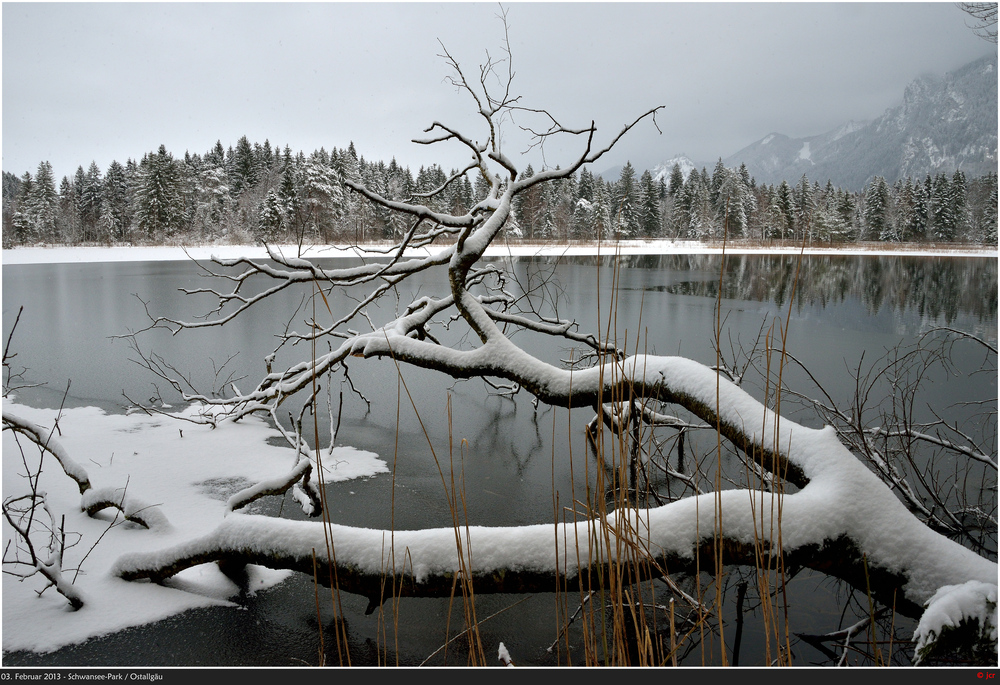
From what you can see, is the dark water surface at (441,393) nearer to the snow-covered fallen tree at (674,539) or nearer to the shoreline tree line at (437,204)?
the snow-covered fallen tree at (674,539)

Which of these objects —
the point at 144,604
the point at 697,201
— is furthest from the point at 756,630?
the point at 697,201

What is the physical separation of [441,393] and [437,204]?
23.7 metres

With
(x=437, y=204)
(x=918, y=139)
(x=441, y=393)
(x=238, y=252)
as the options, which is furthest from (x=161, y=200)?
(x=918, y=139)

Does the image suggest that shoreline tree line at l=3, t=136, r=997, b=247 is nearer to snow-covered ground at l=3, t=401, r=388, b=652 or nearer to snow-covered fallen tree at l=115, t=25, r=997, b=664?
snow-covered ground at l=3, t=401, r=388, b=652

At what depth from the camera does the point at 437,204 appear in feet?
93.5

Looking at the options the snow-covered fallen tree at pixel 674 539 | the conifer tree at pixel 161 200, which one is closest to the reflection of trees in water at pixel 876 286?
the snow-covered fallen tree at pixel 674 539

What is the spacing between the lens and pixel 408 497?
3.82 m

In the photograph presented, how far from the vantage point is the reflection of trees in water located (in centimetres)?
1053

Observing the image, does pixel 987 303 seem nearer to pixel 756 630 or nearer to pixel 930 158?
pixel 756 630

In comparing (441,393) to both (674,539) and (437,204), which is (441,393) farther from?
(437,204)

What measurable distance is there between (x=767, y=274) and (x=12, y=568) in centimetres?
1858

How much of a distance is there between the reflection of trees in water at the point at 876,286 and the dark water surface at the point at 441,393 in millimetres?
87

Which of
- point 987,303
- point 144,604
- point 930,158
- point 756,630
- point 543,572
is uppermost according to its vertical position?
point 930,158

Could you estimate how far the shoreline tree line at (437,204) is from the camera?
98.0 ft
